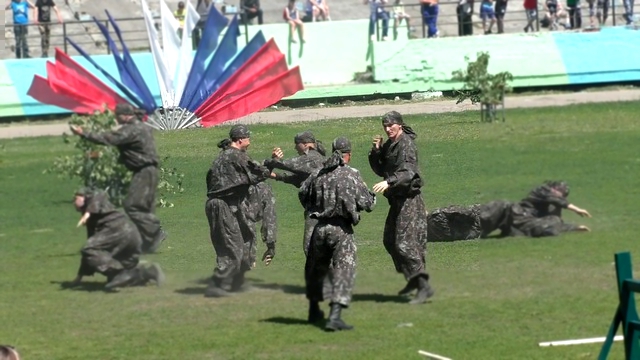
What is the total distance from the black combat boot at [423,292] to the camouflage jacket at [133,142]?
2395 millimetres

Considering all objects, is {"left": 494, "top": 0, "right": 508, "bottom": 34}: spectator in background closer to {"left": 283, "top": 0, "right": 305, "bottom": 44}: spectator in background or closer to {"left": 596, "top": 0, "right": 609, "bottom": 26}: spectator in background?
{"left": 596, "top": 0, "right": 609, "bottom": 26}: spectator in background

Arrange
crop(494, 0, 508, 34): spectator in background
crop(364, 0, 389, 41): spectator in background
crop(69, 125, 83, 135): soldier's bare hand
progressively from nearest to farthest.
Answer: crop(69, 125, 83, 135): soldier's bare hand → crop(364, 0, 389, 41): spectator in background → crop(494, 0, 508, 34): spectator in background

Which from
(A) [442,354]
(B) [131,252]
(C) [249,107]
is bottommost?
(A) [442,354]

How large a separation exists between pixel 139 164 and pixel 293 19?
11.9m

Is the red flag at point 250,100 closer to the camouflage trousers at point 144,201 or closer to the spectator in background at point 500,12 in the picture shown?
the camouflage trousers at point 144,201

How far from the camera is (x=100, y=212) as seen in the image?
8891 millimetres

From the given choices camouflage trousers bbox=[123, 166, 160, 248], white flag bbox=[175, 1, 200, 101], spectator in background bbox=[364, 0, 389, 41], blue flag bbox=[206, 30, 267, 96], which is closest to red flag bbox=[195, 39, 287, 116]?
blue flag bbox=[206, 30, 267, 96]

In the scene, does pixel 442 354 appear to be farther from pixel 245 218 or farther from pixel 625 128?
pixel 625 128

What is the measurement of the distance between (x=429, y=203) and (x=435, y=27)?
11.8 metres

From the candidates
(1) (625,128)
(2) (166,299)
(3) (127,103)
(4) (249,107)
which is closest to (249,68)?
(4) (249,107)

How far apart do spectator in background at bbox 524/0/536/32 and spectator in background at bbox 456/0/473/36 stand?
3.07 feet

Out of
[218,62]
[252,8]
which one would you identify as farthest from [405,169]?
[252,8]

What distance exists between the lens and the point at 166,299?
953 centimetres

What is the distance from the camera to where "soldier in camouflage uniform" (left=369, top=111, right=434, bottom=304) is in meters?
10.0
